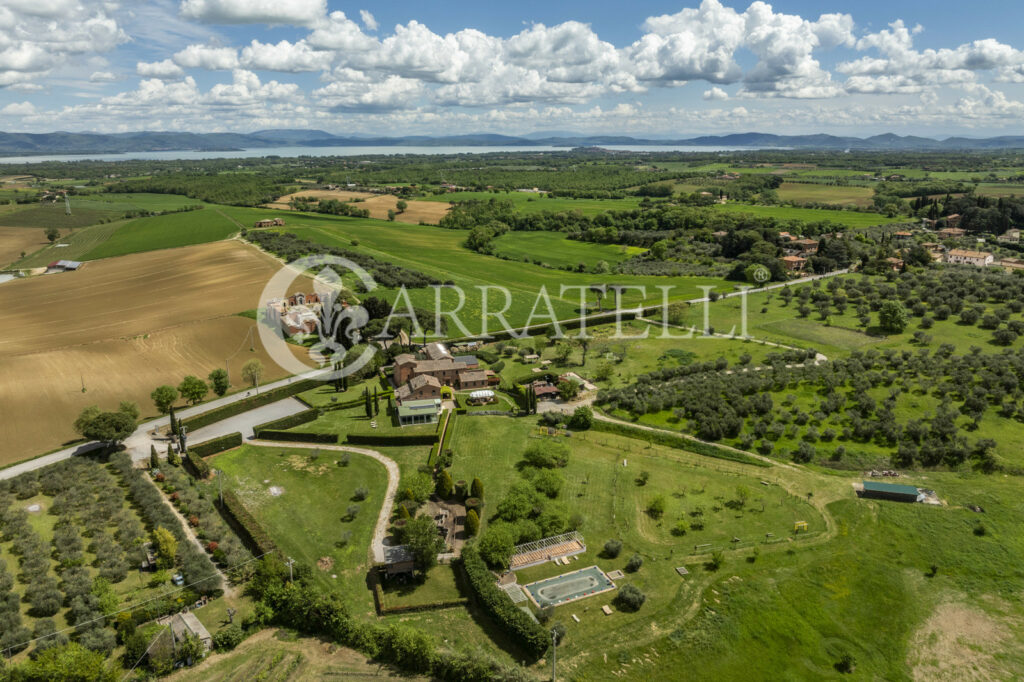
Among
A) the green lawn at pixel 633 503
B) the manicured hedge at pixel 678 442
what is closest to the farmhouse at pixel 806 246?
the manicured hedge at pixel 678 442

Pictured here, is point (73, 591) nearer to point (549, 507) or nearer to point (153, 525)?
point (153, 525)

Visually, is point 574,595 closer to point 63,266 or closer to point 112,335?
point 112,335

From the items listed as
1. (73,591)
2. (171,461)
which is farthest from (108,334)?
(73,591)

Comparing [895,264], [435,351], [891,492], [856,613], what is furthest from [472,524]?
[895,264]

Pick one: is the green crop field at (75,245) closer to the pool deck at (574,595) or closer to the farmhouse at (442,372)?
the farmhouse at (442,372)

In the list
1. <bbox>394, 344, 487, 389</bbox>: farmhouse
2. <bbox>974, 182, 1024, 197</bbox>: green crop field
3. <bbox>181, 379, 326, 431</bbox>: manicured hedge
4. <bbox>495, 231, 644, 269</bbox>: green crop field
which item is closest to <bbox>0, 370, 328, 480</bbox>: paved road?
<bbox>181, 379, 326, 431</bbox>: manicured hedge

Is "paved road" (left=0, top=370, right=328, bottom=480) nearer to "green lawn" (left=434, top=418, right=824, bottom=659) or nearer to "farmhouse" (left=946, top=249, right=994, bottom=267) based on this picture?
"green lawn" (left=434, top=418, right=824, bottom=659)
